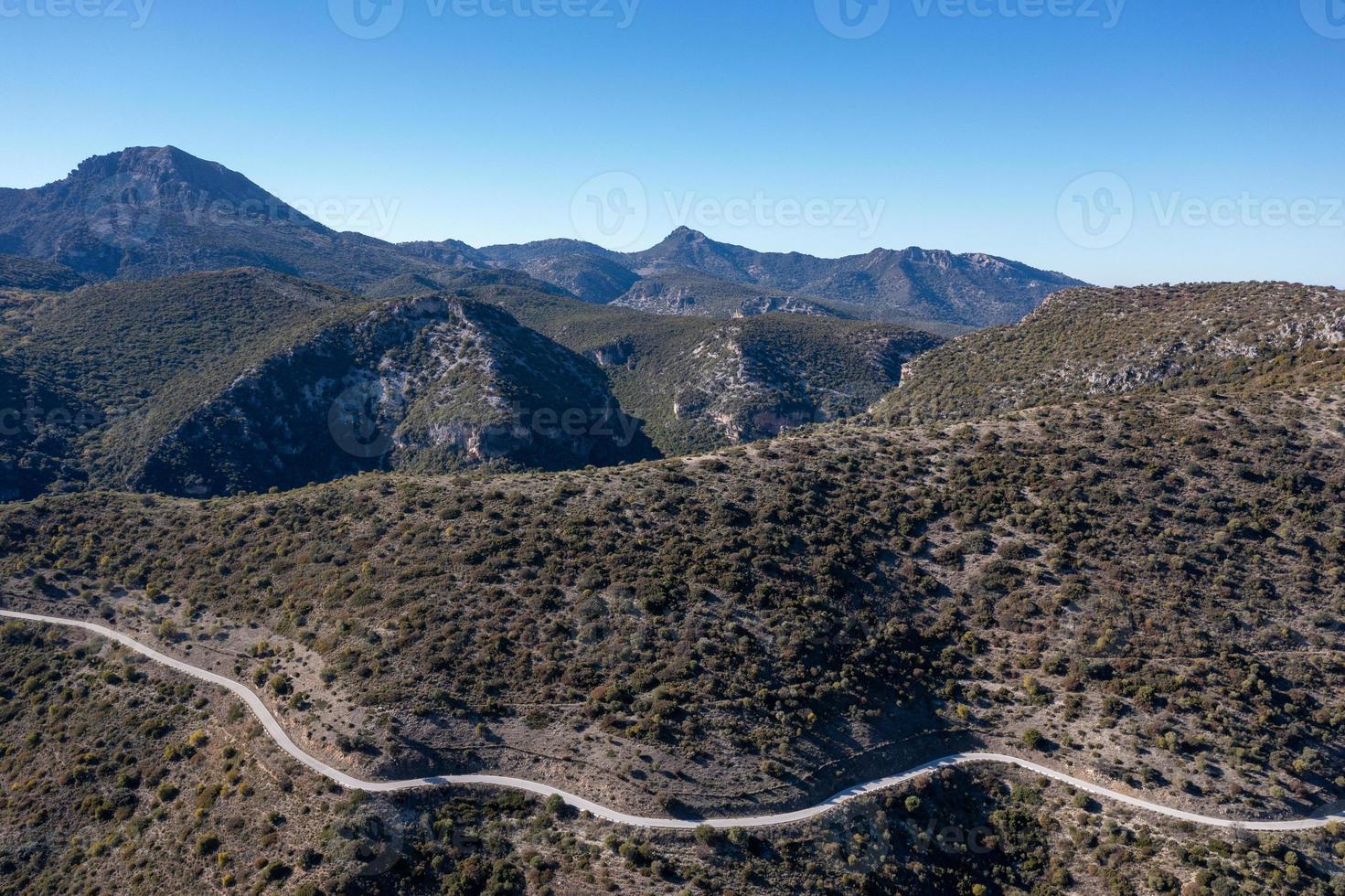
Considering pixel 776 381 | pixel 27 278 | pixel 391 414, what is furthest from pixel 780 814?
pixel 27 278

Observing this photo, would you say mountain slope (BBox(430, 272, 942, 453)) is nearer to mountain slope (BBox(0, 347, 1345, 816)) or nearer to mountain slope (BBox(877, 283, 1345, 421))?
mountain slope (BBox(877, 283, 1345, 421))

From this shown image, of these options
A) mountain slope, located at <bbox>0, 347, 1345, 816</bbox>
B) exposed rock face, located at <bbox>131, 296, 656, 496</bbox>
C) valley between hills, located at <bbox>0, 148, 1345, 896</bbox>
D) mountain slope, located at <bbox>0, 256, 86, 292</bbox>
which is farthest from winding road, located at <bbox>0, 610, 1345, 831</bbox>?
mountain slope, located at <bbox>0, 256, 86, 292</bbox>

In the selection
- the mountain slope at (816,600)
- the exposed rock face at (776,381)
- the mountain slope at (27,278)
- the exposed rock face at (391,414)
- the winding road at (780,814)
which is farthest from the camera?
the mountain slope at (27,278)

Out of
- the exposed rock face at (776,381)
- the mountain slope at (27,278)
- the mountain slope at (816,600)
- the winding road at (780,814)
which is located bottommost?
the winding road at (780,814)

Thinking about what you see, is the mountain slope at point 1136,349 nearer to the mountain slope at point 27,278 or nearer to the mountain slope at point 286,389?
the mountain slope at point 286,389

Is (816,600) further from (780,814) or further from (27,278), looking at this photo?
(27,278)

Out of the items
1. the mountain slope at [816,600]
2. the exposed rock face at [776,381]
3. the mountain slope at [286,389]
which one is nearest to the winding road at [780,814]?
the mountain slope at [816,600]

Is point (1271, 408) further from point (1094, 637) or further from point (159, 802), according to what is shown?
point (159, 802)
